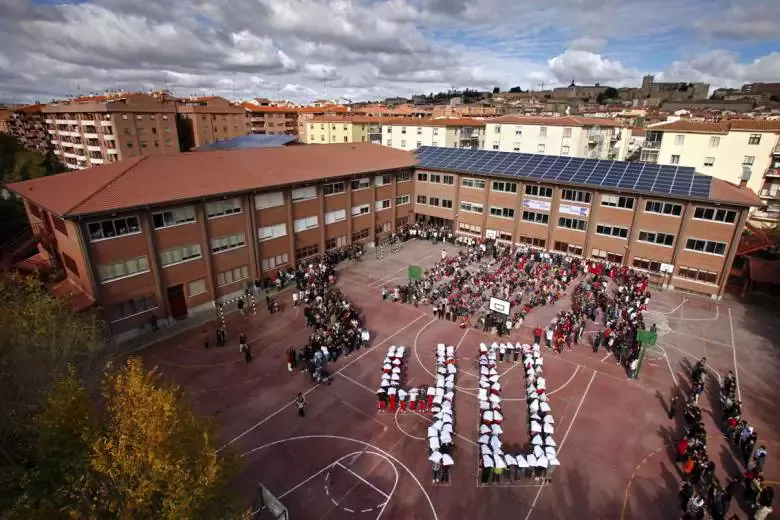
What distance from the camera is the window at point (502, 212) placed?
4784cm

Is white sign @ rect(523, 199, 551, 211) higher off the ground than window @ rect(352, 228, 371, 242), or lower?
higher

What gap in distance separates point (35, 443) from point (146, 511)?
551 cm

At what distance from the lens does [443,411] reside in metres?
20.8

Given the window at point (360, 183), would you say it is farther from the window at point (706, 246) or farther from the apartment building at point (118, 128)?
the apartment building at point (118, 128)

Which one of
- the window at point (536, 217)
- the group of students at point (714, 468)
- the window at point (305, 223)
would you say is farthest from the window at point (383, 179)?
the group of students at point (714, 468)

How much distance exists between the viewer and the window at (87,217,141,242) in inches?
1063

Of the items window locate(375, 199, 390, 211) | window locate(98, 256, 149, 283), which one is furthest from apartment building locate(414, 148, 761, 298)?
window locate(98, 256, 149, 283)

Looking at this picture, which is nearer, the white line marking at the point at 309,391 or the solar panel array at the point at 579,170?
the white line marking at the point at 309,391

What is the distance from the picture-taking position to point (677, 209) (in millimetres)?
37531

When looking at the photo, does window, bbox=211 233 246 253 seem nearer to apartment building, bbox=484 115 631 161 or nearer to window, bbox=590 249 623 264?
window, bbox=590 249 623 264

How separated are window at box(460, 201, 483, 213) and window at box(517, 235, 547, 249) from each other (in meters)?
5.86

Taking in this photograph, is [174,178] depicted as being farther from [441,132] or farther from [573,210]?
[441,132]

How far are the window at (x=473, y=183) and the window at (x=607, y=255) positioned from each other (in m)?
14.1

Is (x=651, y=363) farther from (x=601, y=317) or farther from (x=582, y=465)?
(x=582, y=465)
